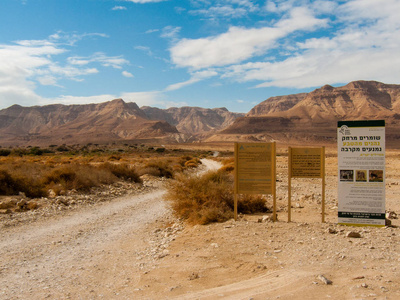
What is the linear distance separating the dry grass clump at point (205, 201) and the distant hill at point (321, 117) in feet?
435

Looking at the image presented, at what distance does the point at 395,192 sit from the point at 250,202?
10.2 meters

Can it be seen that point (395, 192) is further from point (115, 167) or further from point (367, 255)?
point (115, 167)

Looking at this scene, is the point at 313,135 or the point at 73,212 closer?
the point at 73,212

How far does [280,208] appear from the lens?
37.6 ft

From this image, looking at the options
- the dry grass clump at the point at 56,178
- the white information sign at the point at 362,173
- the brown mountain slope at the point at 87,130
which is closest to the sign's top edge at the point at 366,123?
the white information sign at the point at 362,173

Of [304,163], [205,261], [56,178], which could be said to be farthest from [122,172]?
[205,261]

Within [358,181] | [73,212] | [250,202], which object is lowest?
[73,212]

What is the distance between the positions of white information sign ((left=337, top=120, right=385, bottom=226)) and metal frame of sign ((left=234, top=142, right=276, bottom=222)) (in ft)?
5.57

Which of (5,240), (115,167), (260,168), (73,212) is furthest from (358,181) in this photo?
(115,167)

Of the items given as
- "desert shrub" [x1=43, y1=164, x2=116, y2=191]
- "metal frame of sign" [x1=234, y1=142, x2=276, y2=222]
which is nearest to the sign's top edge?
"metal frame of sign" [x1=234, y1=142, x2=276, y2=222]

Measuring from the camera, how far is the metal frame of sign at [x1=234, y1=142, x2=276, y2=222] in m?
8.62

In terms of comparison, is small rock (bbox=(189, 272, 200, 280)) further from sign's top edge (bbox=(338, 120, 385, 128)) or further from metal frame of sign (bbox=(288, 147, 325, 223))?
sign's top edge (bbox=(338, 120, 385, 128))

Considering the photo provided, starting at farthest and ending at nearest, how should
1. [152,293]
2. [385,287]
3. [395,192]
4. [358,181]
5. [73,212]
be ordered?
[395,192]
[73,212]
[358,181]
[152,293]
[385,287]

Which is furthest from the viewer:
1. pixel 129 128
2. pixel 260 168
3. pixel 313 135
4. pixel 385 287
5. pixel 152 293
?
pixel 129 128
